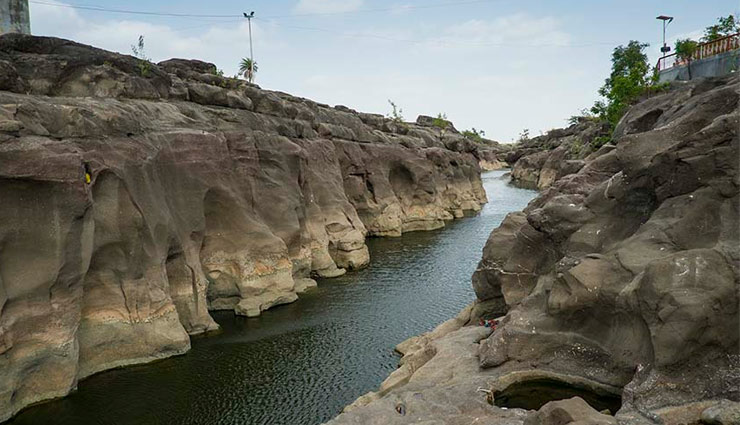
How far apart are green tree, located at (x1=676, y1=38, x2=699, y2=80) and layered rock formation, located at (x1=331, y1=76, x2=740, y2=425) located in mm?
11167

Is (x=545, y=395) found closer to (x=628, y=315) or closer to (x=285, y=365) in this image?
(x=628, y=315)

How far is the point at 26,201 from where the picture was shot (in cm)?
1752

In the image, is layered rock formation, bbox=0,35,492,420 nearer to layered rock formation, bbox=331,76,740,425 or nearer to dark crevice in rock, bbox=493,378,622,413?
layered rock formation, bbox=331,76,740,425

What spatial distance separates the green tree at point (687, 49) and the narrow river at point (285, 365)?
18.0 metres

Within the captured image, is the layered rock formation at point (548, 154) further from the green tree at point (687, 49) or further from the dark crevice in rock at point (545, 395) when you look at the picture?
the dark crevice in rock at point (545, 395)

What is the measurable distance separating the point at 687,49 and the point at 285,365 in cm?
2705

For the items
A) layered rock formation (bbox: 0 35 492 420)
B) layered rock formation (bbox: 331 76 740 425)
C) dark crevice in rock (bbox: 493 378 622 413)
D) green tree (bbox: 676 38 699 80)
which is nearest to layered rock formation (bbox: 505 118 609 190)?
green tree (bbox: 676 38 699 80)

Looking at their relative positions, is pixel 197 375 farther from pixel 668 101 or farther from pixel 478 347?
pixel 668 101

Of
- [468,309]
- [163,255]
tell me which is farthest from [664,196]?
[163,255]

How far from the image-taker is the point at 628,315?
47.3ft

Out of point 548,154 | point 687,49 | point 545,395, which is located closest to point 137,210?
point 545,395

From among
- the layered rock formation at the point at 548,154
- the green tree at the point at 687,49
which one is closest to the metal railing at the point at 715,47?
the green tree at the point at 687,49

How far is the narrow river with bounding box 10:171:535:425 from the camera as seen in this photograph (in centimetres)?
1739

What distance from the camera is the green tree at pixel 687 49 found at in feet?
95.8
